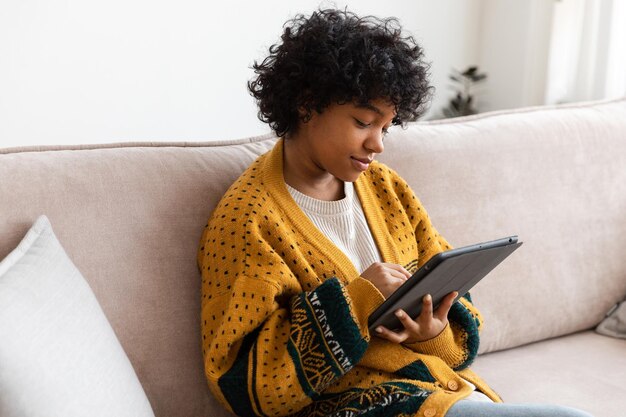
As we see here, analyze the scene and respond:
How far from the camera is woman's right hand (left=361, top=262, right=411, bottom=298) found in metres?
1.40

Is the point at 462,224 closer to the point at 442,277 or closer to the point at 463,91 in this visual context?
the point at 442,277

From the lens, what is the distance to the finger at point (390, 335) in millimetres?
1432

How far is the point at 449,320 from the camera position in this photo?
1.60 meters

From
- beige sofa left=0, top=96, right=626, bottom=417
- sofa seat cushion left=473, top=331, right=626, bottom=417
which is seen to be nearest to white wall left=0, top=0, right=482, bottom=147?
beige sofa left=0, top=96, right=626, bottom=417

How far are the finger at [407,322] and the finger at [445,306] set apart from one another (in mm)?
54

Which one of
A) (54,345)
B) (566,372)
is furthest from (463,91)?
(54,345)

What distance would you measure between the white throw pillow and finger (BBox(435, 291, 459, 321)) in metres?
0.51

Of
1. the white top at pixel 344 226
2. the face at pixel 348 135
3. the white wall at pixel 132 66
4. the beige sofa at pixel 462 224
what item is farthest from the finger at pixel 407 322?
the white wall at pixel 132 66

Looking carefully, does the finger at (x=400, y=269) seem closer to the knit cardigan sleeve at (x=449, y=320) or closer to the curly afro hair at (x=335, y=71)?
the knit cardigan sleeve at (x=449, y=320)

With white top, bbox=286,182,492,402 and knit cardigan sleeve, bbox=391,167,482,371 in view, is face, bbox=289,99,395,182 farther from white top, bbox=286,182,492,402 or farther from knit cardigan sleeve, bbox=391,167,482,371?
knit cardigan sleeve, bbox=391,167,482,371

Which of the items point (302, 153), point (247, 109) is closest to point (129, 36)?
point (247, 109)

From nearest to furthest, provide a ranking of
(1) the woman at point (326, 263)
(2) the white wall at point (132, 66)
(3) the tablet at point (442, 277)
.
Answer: (3) the tablet at point (442, 277), (1) the woman at point (326, 263), (2) the white wall at point (132, 66)

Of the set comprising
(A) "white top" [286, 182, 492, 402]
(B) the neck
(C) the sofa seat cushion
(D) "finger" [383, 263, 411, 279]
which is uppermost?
(B) the neck

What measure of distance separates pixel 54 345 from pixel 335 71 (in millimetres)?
632
